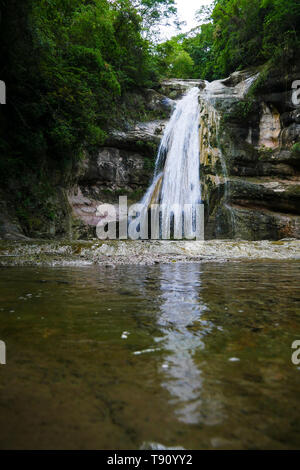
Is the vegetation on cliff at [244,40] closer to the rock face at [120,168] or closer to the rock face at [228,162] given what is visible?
the rock face at [228,162]

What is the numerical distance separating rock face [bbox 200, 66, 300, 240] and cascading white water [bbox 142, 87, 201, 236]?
0.44 metres

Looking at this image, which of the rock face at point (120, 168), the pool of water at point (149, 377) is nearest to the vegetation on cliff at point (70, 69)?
the rock face at point (120, 168)

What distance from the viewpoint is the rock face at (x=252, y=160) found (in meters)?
12.1

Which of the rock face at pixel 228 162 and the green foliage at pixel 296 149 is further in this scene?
the rock face at pixel 228 162

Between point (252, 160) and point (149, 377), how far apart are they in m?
14.4

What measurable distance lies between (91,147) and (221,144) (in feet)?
21.3

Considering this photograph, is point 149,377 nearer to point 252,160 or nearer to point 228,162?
point 228,162

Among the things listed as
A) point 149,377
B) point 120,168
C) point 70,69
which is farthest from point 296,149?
point 149,377

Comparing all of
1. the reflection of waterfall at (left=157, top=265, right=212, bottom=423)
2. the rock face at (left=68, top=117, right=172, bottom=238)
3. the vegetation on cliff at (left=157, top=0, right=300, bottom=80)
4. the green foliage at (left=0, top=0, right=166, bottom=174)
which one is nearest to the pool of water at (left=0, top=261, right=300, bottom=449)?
the reflection of waterfall at (left=157, top=265, right=212, bottom=423)

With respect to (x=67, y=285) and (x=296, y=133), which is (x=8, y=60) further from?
(x=296, y=133)

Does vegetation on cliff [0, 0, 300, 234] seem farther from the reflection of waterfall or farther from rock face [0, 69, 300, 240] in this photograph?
the reflection of waterfall

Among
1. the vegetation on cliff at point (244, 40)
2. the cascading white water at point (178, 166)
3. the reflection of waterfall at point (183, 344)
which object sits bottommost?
the reflection of waterfall at point (183, 344)

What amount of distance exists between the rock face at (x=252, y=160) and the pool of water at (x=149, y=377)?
10.3 metres
